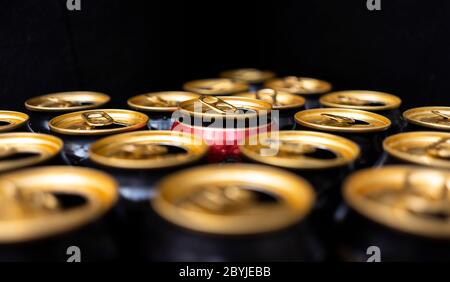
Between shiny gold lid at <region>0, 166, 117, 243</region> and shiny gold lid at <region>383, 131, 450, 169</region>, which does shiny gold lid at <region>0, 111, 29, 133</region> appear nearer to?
shiny gold lid at <region>0, 166, 117, 243</region>

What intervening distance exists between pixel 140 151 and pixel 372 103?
1321mm

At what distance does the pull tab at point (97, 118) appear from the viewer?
68.7 inches

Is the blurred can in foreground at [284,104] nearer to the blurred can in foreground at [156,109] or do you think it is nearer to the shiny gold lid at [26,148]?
the blurred can in foreground at [156,109]

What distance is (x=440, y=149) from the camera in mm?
1445

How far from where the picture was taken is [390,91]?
106 inches

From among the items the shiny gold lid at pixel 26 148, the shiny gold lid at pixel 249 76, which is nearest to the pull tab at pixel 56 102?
the shiny gold lid at pixel 26 148

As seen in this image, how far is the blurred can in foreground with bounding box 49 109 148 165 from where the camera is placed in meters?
1.53

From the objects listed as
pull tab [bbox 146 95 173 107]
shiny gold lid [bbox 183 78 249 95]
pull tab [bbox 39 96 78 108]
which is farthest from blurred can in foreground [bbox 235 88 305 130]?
pull tab [bbox 39 96 78 108]

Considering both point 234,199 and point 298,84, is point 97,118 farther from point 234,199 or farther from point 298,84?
point 298,84

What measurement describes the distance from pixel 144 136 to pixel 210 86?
1169mm

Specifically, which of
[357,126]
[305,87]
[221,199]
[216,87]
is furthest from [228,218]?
[305,87]

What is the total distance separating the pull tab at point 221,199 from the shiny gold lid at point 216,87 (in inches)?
46.6

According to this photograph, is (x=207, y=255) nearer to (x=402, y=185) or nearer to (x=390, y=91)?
(x=402, y=185)

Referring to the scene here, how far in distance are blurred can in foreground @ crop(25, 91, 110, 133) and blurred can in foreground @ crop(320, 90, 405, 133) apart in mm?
1140
